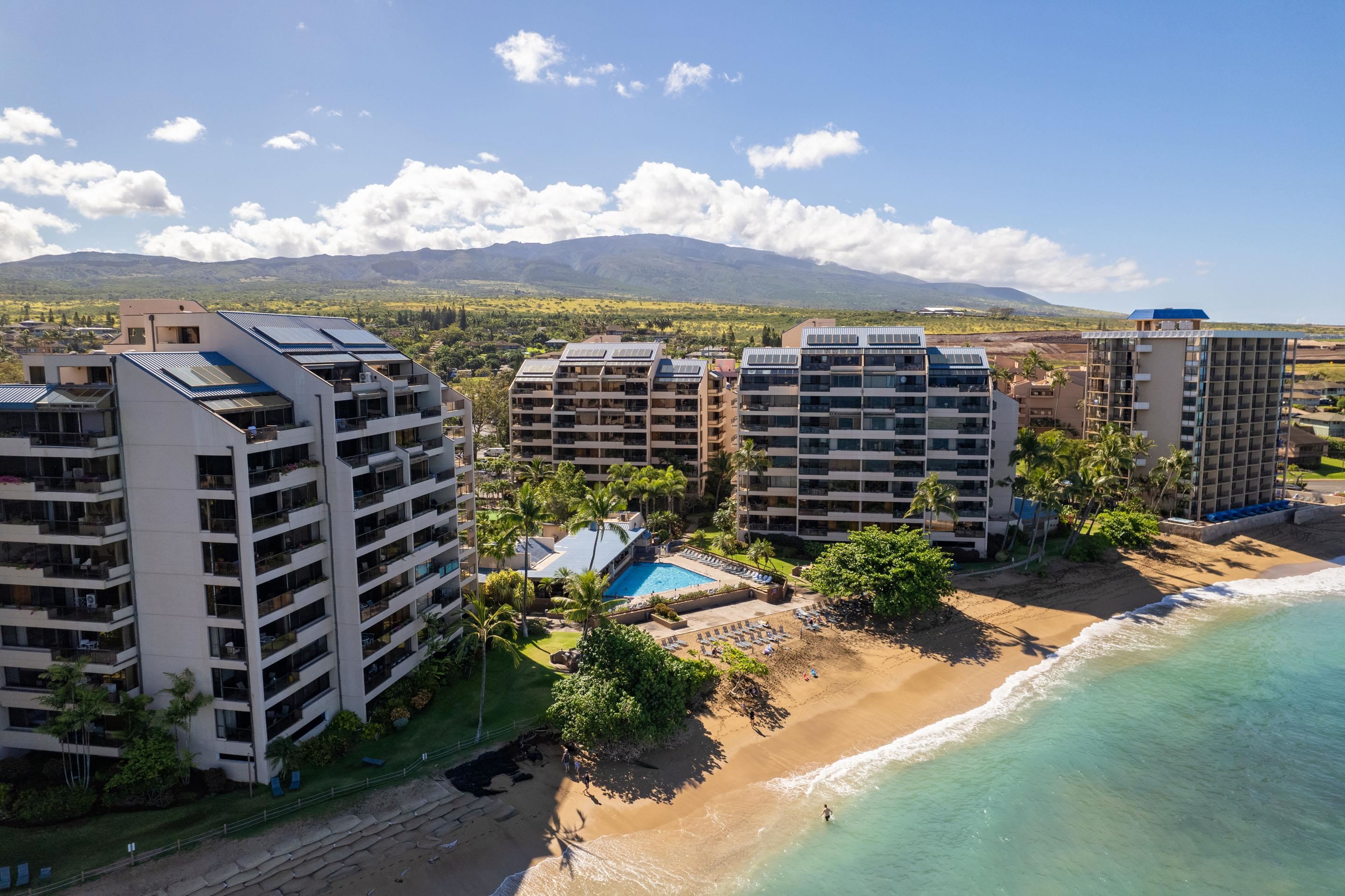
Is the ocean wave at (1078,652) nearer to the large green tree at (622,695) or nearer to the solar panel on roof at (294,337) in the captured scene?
the large green tree at (622,695)

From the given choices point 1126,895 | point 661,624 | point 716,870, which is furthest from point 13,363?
point 1126,895

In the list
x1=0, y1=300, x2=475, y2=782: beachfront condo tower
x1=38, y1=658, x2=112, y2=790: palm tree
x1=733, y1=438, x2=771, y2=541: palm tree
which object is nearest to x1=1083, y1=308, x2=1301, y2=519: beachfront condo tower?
x1=733, y1=438, x2=771, y2=541: palm tree

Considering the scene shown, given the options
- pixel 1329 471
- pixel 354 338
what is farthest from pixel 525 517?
pixel 1329 471

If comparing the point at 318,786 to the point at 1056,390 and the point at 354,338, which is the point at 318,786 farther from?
the point at 1056,390

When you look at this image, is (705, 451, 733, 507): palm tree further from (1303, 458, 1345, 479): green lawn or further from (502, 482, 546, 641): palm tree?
(1303, 458, 1345, 479): green lawn

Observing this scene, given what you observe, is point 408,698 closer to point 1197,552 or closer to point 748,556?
point 748,556

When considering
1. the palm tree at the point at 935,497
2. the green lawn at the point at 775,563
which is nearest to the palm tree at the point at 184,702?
the green lawn at the point at 775,563
